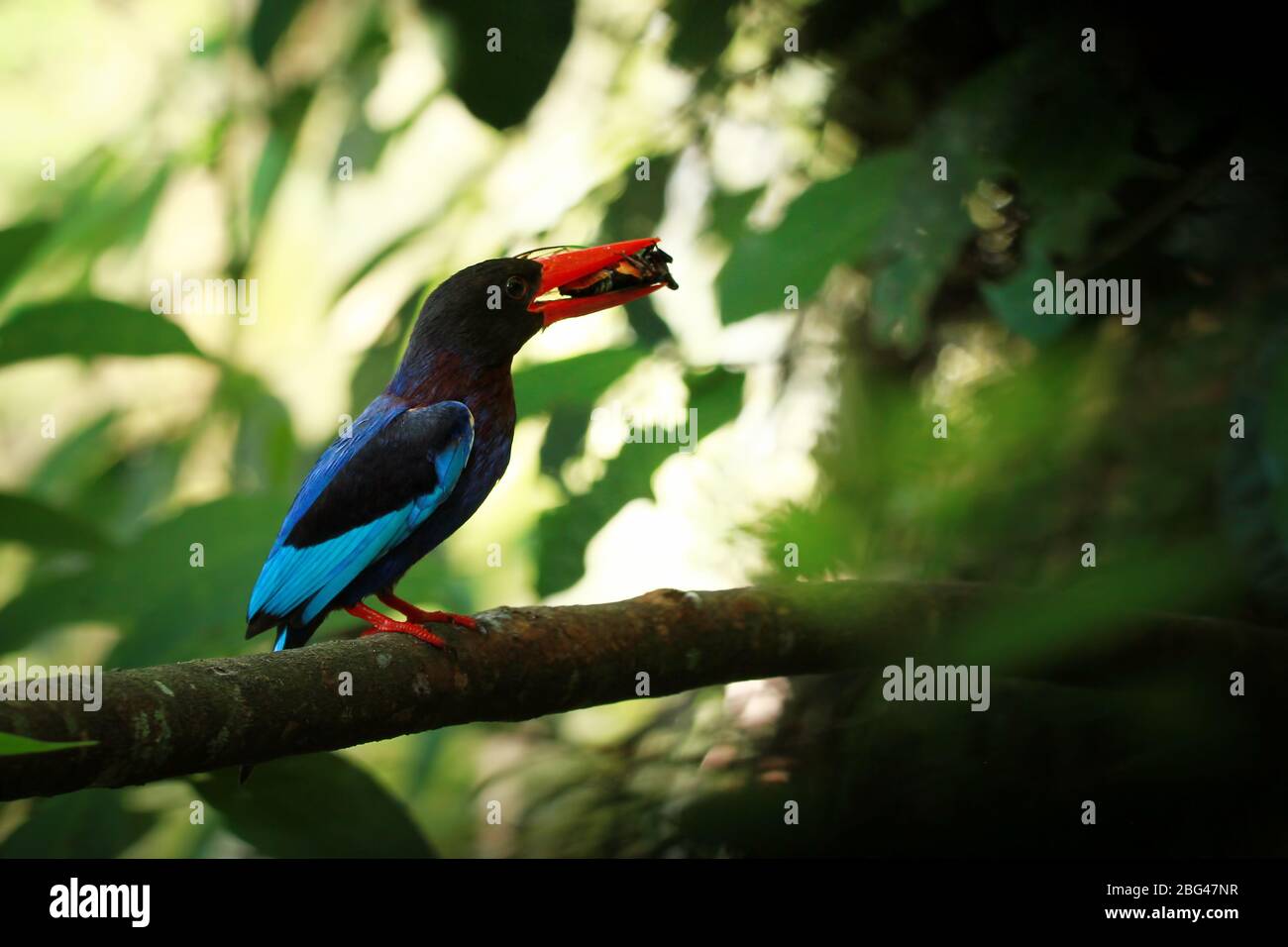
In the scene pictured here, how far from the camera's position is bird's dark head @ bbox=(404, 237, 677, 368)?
2076 millimetres

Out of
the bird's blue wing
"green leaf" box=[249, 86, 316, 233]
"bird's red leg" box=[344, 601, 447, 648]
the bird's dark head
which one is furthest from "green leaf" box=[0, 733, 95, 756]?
"green leaf" box=[249, 86, 316, 233]

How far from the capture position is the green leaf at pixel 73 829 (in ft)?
6.38

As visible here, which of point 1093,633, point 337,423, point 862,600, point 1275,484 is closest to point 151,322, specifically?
point 337,423

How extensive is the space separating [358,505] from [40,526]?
64 centimetres

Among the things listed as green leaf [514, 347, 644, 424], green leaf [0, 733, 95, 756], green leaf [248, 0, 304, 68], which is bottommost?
green leaf [0, 733, 95, 756]

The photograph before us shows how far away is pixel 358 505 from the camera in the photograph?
6.27ft

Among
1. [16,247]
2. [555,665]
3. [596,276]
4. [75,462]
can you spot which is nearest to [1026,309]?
[596,276]

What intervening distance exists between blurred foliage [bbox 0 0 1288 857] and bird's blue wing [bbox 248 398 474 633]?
9.3 inches

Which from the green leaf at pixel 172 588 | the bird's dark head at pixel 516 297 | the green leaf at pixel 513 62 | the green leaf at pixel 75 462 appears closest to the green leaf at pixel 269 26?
the bird's dark head at pixel 516 297

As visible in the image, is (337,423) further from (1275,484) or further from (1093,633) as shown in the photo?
(1275,484)

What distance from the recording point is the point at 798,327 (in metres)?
2.88

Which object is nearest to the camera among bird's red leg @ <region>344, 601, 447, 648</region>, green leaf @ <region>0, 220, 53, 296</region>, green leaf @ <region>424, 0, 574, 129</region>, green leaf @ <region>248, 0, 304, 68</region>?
green leaf @ <region>424, 0, 574, 129</region>

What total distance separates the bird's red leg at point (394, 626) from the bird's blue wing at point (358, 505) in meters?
0.09

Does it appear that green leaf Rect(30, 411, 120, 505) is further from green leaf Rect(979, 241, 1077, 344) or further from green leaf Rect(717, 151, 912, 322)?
green leaf Rect(979, 241, 1077, 344)
